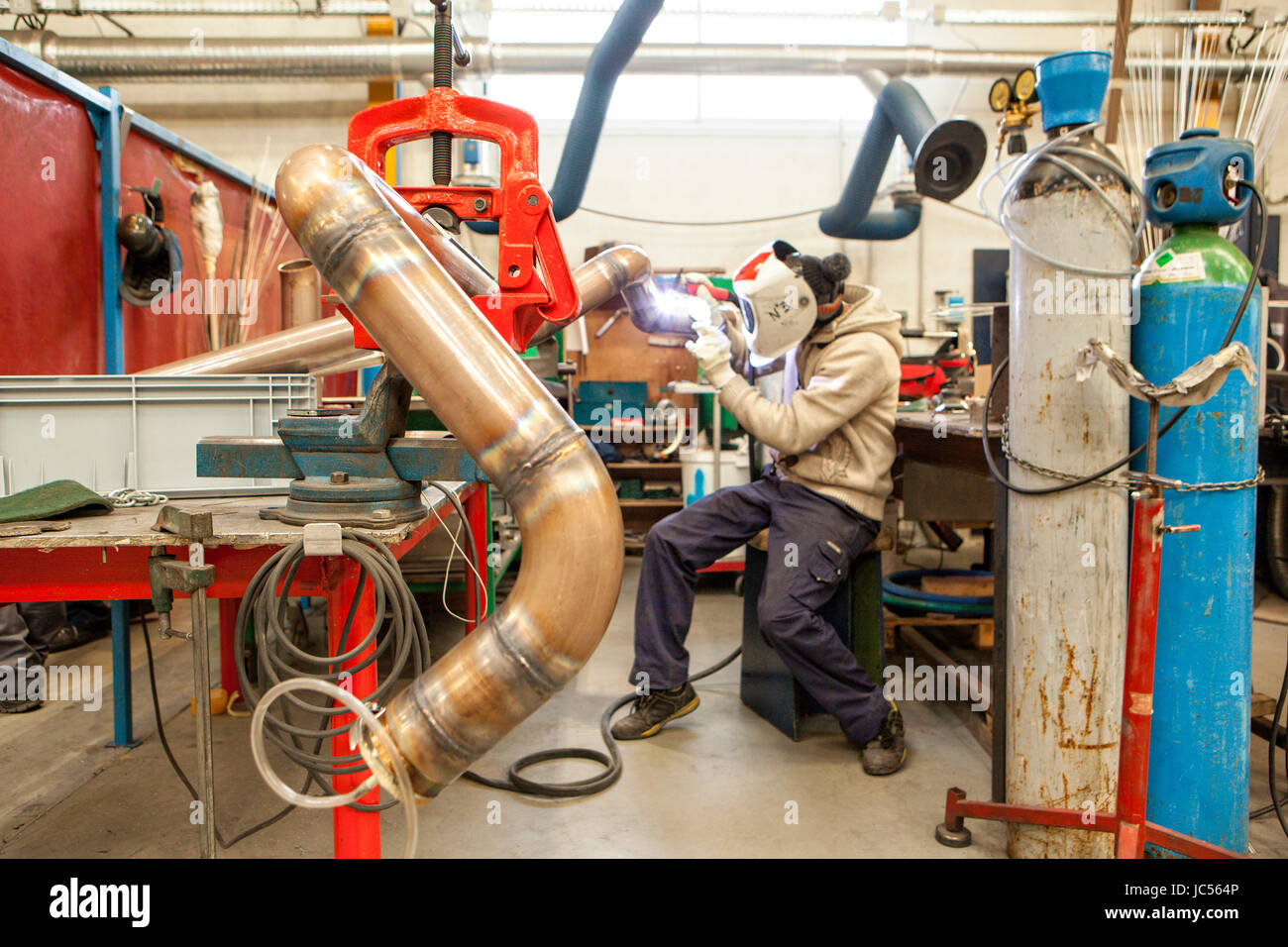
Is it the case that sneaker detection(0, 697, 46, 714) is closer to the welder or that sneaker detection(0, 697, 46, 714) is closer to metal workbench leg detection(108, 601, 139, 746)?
metal workbench leg detection(108, 601, 139, 746)

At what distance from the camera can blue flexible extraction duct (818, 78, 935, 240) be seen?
3682 millimetres

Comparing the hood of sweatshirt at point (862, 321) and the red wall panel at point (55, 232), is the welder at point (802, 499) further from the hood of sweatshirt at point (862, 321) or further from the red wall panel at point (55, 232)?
the red wall panel at point (55, 232)

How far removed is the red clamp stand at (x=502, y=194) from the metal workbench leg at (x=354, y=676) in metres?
0.44

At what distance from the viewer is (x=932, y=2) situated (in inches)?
217

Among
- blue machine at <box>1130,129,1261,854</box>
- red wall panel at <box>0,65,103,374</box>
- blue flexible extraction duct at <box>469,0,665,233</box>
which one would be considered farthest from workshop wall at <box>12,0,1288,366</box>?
blue machine at <box>1130,129,1261,854</box>

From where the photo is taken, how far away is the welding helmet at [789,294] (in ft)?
8.03

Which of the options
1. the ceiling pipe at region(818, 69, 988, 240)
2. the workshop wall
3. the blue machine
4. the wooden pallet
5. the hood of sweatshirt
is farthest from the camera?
the workshop wall

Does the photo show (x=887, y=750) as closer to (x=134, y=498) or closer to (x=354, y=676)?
(x=354, y=676)

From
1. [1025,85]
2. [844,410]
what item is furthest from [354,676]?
[1025,85]

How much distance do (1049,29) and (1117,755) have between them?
18.6ft

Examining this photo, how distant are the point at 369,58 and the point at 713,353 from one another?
372 centimetres

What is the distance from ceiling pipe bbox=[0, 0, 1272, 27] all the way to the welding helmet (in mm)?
3317

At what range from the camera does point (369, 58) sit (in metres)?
4.98

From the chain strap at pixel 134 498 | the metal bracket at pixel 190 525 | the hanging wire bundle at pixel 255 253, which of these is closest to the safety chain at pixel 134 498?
the chain strap at pixel 134 498
